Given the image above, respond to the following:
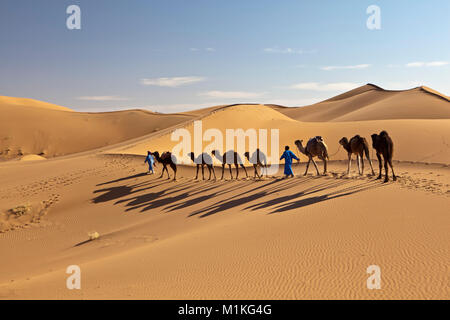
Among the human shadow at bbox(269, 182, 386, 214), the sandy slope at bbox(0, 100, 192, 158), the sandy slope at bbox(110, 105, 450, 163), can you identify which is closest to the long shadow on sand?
the human shadow at bbox(269, 182, 386, 214)

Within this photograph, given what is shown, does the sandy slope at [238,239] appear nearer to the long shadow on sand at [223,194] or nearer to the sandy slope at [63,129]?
the long shadow on sand at [223,194]

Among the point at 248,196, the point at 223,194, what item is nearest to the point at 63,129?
the point at 223,194

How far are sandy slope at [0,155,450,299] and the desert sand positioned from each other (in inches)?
1.6

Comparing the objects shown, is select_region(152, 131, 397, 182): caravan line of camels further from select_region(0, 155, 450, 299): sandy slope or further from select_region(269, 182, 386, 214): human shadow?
select_region(269, 182, 386, 214): human shadow

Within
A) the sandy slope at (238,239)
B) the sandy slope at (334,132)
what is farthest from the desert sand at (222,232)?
the sandy slope at (334,132)

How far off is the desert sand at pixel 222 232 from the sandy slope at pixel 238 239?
0.13ft

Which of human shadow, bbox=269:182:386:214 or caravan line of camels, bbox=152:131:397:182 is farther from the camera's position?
caravan line of camels, bbox=152:131:397:182

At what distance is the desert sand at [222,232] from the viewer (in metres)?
5.50

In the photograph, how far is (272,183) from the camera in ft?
48.3

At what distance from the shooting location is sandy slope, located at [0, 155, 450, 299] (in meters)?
5.46

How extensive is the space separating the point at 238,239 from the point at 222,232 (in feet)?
2.88

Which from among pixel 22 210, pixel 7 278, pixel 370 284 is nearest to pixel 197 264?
pixel 370 284

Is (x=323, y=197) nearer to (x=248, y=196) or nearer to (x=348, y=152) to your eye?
(x=248, y=196)
